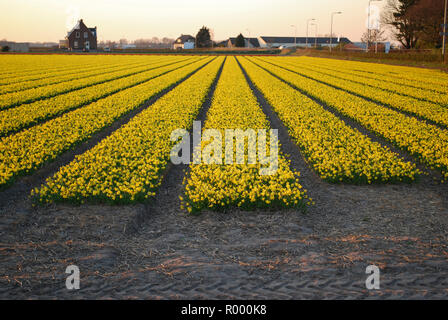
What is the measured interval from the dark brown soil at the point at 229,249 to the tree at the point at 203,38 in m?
122

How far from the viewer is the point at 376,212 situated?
7.62m

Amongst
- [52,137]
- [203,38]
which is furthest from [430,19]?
[52,137]

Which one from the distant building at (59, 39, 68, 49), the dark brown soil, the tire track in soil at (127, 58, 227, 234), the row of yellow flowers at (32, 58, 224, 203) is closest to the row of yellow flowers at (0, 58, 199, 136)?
the row of yellow flowers at (32, 58, 224, 203)

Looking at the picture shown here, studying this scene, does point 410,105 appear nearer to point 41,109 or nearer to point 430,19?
point 41,109

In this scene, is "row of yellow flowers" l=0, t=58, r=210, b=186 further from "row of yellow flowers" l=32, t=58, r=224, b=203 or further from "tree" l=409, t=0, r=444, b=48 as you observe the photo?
"tree" l=409, t=0, r=444, b=48

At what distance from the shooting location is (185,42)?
162 metres

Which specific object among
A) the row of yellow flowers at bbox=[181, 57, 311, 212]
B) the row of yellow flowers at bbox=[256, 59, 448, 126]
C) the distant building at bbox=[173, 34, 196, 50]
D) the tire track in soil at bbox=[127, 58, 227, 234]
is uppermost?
the distant building at bbox=[173, 34, 196, 50]

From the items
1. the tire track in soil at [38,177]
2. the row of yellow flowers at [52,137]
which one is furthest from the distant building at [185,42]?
the tire track in soil at [38,177]

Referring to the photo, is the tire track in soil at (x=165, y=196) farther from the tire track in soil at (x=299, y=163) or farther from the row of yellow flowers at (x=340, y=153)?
the row of yellow flowers at (x=340, y=153)

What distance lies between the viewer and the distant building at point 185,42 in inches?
6272

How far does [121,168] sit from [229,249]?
408cm

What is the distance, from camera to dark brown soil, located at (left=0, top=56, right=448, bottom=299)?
5039mm

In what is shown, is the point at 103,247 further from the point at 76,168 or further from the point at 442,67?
the point at 442,67

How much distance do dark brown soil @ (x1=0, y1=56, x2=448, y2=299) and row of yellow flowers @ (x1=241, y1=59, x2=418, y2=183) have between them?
77cm
